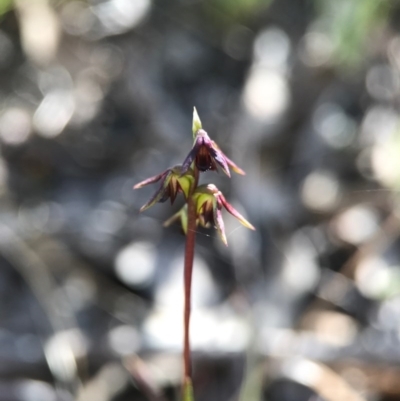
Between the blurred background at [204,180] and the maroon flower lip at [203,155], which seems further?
the blurred background at [204,180]

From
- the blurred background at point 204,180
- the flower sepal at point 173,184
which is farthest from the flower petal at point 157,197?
the blurred background at point 204,180

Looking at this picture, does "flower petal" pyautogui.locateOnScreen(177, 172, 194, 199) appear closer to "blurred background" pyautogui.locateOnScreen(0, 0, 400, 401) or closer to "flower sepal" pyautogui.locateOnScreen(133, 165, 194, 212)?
"flower sepal" pyautogui.locateOnScreen(133, 165, 194, 212)

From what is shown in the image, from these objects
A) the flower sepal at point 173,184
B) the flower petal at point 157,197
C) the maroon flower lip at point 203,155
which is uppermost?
the maroon flower lip at point 203,155

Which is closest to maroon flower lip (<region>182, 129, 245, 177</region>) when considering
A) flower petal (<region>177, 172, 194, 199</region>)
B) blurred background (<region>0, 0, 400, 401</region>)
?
flower petal (<region>177, 172, 194, 199</region>)

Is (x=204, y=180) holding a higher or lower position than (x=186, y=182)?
higher

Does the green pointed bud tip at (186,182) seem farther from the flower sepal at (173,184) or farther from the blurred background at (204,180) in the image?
the blurred background at (204,180)

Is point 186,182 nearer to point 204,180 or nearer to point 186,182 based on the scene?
point 186,182

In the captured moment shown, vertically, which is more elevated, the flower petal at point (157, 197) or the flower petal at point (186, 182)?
the flower petal at point (186, 182)

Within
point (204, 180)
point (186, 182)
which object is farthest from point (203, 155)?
point (204, 180)
